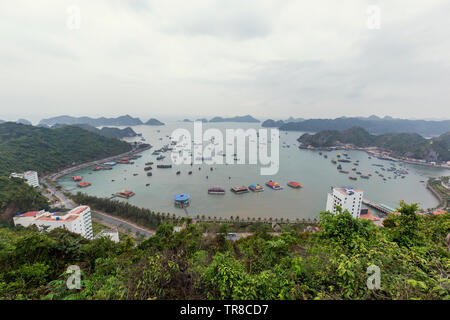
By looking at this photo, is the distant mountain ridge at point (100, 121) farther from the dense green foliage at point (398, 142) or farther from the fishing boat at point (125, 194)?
the fishing boat at point (125, 194)

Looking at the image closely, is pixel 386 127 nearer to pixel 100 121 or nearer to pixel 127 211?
pixel 127 211

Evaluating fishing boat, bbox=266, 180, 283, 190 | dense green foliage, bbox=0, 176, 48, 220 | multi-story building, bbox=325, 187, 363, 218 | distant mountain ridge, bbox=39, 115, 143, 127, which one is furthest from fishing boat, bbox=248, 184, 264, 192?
distant mountain ridge, bbox=39, 115, 143, 127

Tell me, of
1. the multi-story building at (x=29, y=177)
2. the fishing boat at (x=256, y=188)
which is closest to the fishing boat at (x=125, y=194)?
the multi-story building at (x=29, y=177)

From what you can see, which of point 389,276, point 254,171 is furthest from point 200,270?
point 254,171

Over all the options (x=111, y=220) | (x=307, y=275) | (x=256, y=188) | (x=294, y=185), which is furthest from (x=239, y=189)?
(x=307, y=275)

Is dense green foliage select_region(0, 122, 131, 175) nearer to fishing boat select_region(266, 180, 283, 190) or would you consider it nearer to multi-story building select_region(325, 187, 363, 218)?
fishing boat select_region(266, 180, 283, 190)

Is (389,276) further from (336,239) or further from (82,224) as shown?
(82,224)
